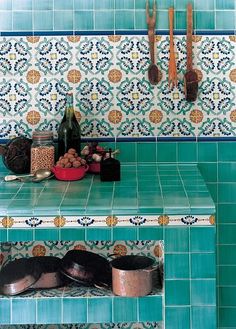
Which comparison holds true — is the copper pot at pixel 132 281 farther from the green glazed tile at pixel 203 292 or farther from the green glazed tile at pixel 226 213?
the green glazed tile at pixel 226 213

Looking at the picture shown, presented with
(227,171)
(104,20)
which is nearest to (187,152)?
(227,171)

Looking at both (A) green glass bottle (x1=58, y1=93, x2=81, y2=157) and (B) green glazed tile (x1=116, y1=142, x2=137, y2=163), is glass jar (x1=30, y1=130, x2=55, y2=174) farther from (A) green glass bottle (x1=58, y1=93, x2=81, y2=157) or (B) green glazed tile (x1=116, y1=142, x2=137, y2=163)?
(B) green glazed tile (x1=116, y1=142, x2=137, y2=163)

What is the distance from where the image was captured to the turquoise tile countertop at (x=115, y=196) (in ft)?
6.59

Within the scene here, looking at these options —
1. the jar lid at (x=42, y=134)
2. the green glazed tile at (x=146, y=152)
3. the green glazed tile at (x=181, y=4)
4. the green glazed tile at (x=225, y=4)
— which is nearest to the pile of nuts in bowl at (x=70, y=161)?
the jar lid at (x=42, y=134)

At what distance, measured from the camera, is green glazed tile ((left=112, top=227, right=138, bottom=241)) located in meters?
2.02

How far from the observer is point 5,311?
6.70 feet

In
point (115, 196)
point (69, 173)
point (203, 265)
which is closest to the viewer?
point (203, 265)

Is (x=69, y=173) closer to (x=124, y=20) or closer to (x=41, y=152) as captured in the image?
(x=41, y=152)

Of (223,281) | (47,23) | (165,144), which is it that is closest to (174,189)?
(165,144)

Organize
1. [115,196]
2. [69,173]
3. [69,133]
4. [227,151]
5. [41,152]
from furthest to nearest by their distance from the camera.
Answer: [227,151] → [69,133] → [41,152] → [69,173] → [115,196]

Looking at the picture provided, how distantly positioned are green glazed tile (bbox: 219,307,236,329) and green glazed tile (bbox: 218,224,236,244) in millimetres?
314

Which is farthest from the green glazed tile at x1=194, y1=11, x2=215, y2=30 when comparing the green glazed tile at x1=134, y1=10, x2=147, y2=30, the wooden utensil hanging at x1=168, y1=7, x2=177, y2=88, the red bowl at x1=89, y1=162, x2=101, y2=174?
the red bowl at x1=89, y1=162, x2=101, y2=174

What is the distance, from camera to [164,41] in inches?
106

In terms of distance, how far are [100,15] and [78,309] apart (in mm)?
1294
